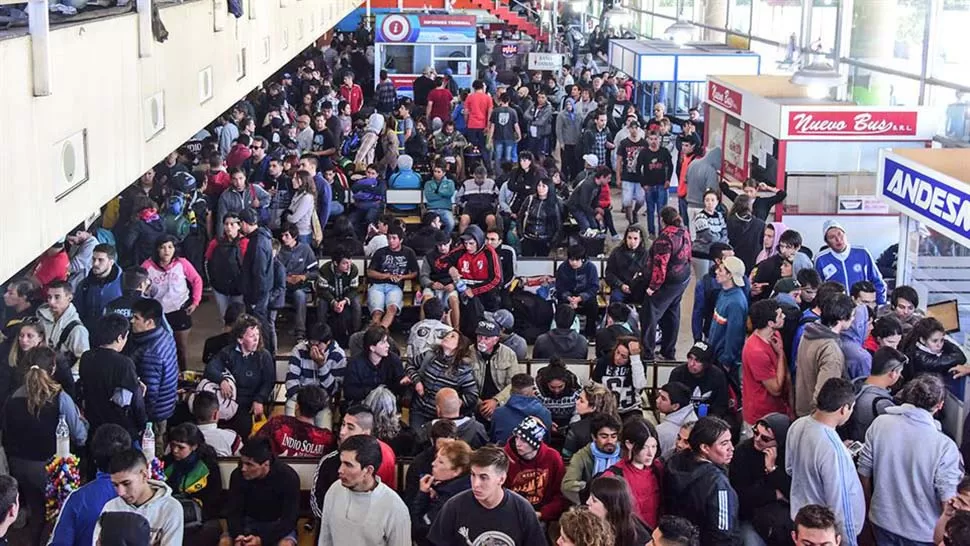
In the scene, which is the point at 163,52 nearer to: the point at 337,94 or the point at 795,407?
the point at 795,407

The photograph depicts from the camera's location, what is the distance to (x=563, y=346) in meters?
9.47

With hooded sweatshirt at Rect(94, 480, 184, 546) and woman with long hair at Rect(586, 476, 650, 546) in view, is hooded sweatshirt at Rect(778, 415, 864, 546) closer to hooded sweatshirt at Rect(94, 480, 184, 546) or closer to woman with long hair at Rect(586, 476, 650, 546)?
woman with long hair at Rect(586, 476, 650, 546)

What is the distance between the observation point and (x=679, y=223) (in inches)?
429

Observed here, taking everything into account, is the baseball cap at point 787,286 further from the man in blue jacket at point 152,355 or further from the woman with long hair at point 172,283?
the woman with long hair at point 172,283

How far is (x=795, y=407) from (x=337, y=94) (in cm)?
1607

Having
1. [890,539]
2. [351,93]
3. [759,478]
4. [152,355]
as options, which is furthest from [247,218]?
[351,93]

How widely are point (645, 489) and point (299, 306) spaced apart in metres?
6.28

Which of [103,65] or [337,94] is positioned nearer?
[103,65]

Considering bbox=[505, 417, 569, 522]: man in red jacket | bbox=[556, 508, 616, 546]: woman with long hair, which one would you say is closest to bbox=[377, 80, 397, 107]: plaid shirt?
bbox=[505, 417, 569, 522]: man in red jacket

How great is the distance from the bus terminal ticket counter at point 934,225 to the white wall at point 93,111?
519 centimetres

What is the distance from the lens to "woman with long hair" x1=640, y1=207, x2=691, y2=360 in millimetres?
10914

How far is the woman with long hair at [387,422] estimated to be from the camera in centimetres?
755

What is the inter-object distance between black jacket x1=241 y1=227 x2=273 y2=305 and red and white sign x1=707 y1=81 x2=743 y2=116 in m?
6.76

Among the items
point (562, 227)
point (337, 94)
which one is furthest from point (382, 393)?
point (337, 94)
